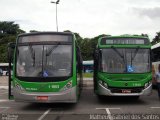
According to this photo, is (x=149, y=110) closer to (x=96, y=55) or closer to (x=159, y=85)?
(x=159, y=85)

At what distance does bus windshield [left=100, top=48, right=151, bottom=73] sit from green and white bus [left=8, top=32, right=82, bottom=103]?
2.49 m

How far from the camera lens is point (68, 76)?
52.0 feet

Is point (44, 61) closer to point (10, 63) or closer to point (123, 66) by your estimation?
point (10, 63)

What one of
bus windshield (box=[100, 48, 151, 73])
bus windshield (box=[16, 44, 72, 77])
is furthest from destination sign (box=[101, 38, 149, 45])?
bus windshield (box=[16, 44, 72, 77])

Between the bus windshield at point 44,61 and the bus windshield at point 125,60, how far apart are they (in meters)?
2.64

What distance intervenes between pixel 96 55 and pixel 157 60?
7.65 metres

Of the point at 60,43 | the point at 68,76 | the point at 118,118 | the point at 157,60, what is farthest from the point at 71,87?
the point at 157,60

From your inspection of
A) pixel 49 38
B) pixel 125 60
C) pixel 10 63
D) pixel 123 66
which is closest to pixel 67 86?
pixel 49 38

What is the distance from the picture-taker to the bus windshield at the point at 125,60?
18109mm

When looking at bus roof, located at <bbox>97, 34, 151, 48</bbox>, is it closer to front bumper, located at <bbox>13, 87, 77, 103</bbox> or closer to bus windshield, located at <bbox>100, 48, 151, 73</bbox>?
bus windshield, located at <bbox>100, 48, 151, 73</bbox>

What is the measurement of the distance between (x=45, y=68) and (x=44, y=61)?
0.28 meters

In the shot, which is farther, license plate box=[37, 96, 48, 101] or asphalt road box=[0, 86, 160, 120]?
license plate box=[37, 96, 48, 101]

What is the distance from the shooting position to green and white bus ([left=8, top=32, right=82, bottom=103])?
15.7 metres

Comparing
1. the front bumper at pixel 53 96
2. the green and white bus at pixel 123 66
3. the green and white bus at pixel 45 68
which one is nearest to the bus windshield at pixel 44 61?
the green and white bus at pixel 45 68
